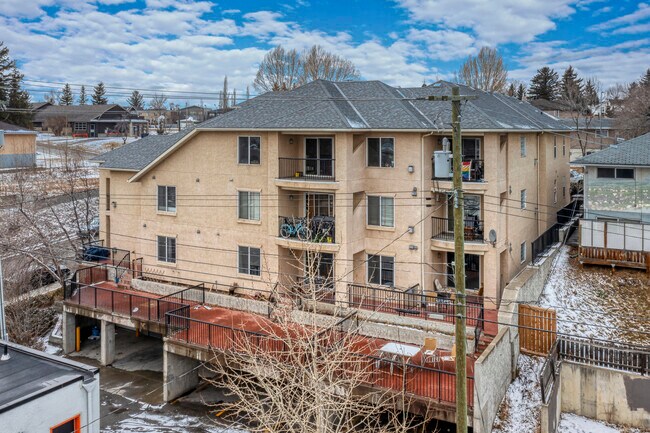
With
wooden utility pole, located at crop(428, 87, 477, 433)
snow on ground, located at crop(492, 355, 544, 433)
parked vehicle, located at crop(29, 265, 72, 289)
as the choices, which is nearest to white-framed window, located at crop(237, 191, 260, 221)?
parked vehicle, located at crop(29, 265, 72, 289)

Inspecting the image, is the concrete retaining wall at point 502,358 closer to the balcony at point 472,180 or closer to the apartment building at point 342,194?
the apartment building at point 342,194

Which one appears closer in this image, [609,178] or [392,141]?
[392,141]

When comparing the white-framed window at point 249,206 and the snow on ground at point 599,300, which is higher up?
the white-framed window at point 249,206

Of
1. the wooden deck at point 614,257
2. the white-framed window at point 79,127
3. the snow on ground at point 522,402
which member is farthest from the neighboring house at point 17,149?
the snow on ground at point 522,402

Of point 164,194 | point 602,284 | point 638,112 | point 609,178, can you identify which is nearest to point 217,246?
point 164,194

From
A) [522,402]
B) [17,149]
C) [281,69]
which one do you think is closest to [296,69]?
[281,69]

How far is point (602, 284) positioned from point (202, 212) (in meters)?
18.5

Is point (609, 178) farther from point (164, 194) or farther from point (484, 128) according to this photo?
point (164, 194)

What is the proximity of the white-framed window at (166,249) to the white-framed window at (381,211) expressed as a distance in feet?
34.8

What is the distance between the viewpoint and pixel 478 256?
79.0ft

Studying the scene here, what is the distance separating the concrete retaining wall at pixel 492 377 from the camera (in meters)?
13.4

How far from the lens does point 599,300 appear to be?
21312 mm

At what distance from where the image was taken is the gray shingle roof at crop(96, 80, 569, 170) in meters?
22.1

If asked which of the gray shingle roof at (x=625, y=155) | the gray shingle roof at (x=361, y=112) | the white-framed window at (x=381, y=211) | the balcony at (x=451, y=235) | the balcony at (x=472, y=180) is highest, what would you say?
the gray shingle roof at (x=361, y=112)
